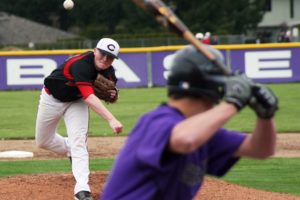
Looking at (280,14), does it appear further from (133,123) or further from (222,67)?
(222,67)

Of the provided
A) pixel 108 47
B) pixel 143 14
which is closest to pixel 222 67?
pixel 108 47

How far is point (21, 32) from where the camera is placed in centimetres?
6122

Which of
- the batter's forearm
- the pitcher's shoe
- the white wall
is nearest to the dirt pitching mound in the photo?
the pitcher's shoe

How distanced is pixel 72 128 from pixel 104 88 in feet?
1.93

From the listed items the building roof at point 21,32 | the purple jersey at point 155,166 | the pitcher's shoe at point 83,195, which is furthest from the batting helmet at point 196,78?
the building roof at point 21,32

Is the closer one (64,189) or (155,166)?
(155,166)

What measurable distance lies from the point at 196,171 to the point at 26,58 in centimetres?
2045

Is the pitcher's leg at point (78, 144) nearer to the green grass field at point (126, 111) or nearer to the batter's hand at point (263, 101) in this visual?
the batter's hand at point (263, 101)

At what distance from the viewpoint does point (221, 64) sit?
3.49m

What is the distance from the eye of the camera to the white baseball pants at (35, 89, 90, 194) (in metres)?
7.95

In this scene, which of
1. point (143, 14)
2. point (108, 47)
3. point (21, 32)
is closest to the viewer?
point (108, 47)

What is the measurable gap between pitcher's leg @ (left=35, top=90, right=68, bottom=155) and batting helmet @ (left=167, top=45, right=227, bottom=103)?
189 inches

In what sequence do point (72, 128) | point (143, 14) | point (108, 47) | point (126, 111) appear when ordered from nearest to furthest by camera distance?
1. point (108, 47)
2. point (72, 128)
3. point (126, 111)
4. point (143, 14)

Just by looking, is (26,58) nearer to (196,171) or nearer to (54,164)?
(54,164)
